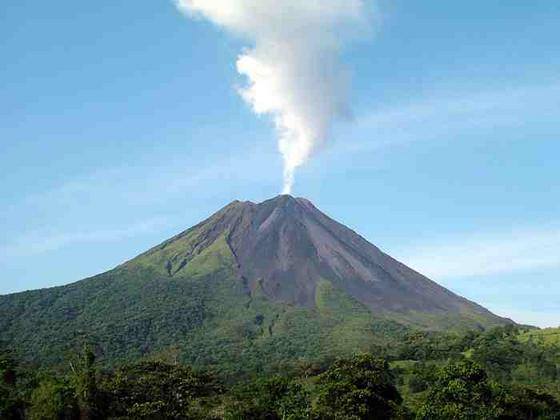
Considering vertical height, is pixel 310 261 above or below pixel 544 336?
above

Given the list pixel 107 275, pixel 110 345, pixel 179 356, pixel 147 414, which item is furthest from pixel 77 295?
pixel 147 414

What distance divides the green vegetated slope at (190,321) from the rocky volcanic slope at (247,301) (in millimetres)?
197

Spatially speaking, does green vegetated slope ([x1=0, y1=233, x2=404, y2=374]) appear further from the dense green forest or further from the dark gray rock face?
the dense green forest

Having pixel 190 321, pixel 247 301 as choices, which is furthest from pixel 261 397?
pixel 247 301

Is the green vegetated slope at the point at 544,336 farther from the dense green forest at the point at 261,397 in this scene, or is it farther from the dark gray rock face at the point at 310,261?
the dark gray rock face at the point at 310,261

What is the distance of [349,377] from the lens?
44875 mm

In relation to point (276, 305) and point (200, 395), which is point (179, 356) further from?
point (200, 395)

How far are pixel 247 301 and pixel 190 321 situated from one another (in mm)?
14693

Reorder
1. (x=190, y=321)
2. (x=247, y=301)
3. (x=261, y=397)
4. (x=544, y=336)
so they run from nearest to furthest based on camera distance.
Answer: (x=261, y=397)
(x=544, y=336)
(x=190, y=321)
(x=247, y=301)

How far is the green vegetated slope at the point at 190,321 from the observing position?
102562 mm

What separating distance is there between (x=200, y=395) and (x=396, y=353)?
44.8 m

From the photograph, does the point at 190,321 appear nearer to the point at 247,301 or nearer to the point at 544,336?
the point at 247,301

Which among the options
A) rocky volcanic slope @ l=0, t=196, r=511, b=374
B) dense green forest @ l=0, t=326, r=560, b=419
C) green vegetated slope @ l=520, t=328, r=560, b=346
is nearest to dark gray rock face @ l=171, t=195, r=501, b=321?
rocky volcanic slope @ l=0, t=196, r=511, b=374

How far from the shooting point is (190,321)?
4719 inches
